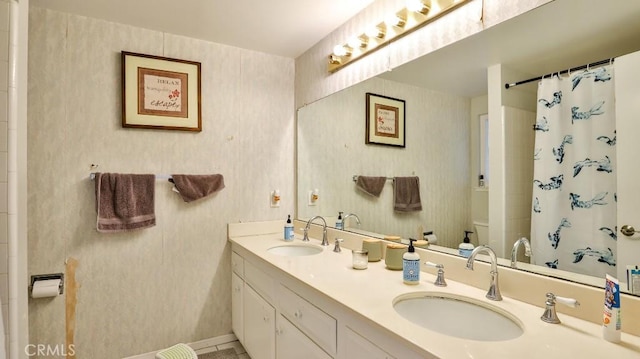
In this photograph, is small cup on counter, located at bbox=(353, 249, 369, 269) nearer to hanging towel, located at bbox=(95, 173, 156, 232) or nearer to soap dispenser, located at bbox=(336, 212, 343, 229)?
soap dispenser, located at bbox=(336, 212, 343, 229)

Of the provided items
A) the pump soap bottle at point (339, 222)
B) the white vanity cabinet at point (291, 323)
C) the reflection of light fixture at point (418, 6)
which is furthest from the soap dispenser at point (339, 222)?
the reflection of light fixture at point (418, 6)

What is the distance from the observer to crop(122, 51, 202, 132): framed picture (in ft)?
6.79

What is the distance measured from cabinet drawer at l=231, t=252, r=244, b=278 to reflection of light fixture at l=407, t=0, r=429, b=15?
179 centimetres

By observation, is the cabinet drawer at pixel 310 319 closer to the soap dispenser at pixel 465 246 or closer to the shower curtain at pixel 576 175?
the soap dispenser at pixel 465 246

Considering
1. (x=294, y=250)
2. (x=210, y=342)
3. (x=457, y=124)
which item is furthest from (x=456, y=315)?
(x=210, y=342)

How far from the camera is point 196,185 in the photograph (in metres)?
2.24

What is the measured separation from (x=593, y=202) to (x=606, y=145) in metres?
0.18

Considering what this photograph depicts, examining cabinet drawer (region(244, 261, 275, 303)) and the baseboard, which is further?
the baseboard

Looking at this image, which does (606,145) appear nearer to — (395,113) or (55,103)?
(395,113)

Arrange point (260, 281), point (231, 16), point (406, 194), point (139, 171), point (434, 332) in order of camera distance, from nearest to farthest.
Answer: point (434, 332), point (406, 194), point (260, 281), point (231, 16), point (139, 171)

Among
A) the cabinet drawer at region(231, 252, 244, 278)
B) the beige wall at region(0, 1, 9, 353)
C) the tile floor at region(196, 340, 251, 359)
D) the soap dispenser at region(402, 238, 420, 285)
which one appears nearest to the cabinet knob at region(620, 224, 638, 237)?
the soap dispenser at region(402, 238, 420, 285)

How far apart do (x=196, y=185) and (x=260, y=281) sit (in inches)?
32.8

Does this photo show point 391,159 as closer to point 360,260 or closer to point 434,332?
point 360,260

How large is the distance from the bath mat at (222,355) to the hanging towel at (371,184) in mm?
1454
